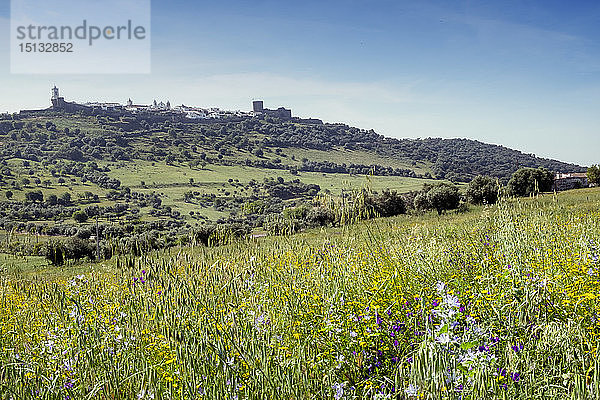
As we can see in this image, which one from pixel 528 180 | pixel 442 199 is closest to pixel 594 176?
pixel 528 180

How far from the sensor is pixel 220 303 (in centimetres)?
508

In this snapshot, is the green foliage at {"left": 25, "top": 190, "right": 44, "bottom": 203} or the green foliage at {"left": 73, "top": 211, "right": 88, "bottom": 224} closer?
the green foliage at {"left": 73, "top": 211, "right": 88, "bottom": 224}

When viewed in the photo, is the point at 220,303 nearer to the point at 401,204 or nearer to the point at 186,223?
the point at 401,204

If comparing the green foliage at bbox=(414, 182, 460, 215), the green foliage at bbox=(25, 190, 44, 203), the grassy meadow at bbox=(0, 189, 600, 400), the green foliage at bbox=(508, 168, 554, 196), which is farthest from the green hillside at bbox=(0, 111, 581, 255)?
the grassy meadow at bbox=(0, 189, 600, 400)

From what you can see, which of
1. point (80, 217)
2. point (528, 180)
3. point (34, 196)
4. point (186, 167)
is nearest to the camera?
point (528, 180)

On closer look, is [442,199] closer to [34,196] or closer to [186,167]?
[34,196]

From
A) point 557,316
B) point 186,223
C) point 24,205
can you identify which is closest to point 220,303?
point 557,316

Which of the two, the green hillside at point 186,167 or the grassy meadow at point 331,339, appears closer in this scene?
the grassy meadow at point 331,339

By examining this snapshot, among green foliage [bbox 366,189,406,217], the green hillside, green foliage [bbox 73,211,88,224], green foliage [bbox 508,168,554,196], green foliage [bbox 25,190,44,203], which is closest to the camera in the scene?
green foliage [bbox 366,189,406,217]

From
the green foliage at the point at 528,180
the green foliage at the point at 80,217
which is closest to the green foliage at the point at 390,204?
the green foliage at the point at 528,180

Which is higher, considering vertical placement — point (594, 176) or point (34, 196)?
point (594, 176)

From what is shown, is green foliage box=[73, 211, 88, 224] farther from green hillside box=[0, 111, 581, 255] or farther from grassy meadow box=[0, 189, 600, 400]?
grassy meadow box=[0, 189, 600, 400]

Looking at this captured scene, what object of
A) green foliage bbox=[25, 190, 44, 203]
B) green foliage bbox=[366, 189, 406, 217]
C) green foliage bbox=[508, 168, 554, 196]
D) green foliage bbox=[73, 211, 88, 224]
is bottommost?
green foliage bbox=[73, 211, 88, 224]

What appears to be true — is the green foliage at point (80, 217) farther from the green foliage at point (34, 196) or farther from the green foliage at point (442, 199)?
the green foliage at point (442, 199)
